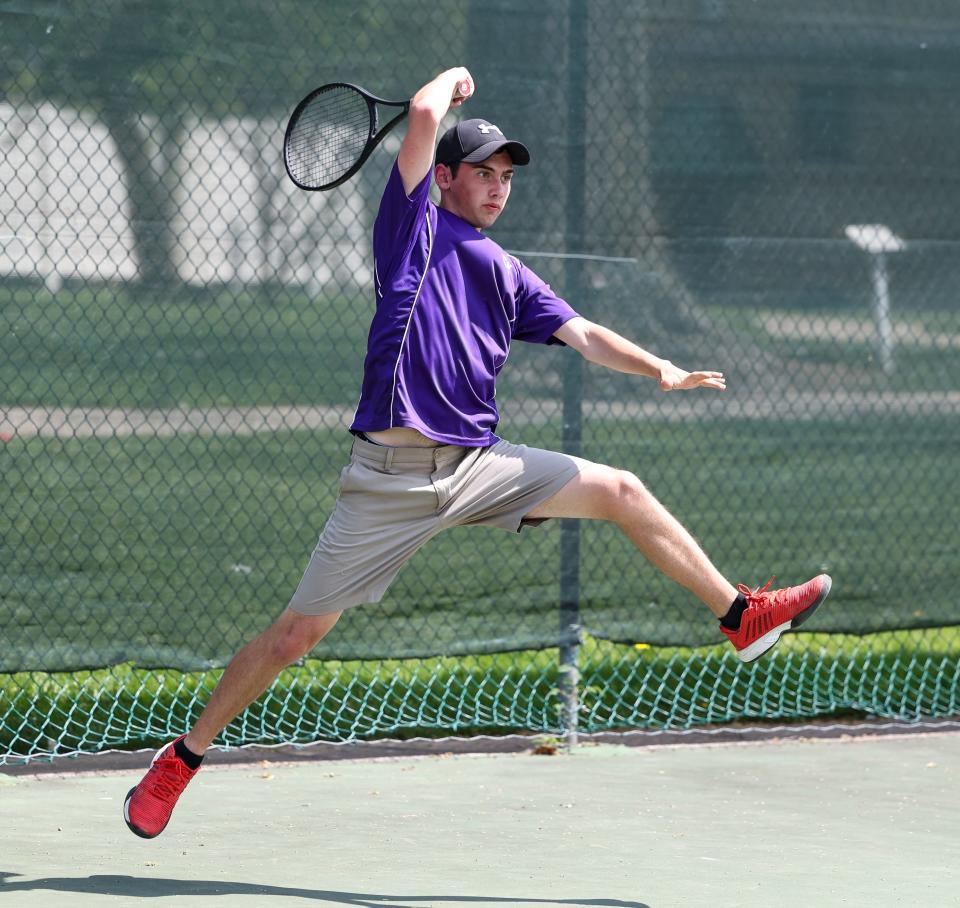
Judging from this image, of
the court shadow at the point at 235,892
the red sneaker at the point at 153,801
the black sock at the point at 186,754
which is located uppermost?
the black sock at the point at 186,754

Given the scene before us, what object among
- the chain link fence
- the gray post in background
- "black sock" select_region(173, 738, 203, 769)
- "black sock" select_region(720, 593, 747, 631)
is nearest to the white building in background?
the chain link fence

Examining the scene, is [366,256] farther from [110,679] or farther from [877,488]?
[877,488]

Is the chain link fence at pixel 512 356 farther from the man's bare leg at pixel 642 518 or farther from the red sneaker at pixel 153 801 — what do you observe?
the man's bare leg at pixel 642 518

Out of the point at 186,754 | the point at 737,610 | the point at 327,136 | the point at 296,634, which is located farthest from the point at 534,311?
the point at 186,754

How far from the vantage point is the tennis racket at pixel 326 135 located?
177 inches

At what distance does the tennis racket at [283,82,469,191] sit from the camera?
14.7 feet

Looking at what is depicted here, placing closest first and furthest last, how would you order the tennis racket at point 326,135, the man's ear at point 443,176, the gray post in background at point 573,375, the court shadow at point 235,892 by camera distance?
the court shadow at point 235,892 < the man's ear at point 443,176 < the tennis racket at point 326,135 < the gray post in background at point 573,375

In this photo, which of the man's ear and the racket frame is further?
the man's ear

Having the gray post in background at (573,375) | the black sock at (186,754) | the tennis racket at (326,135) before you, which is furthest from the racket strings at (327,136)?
the black sock at (186,754)

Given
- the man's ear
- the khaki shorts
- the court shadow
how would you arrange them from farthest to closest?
the man's ear < the khaki shorts < the court shadow

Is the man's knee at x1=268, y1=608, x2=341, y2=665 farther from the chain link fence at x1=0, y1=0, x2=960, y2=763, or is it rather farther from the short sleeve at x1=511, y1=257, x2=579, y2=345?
the chain link fence at x1=0, y1=0, x2=960, y2=763

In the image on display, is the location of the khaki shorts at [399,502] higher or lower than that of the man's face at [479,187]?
lower

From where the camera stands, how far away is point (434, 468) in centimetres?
414

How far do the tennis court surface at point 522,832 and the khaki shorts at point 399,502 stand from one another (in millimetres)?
723
